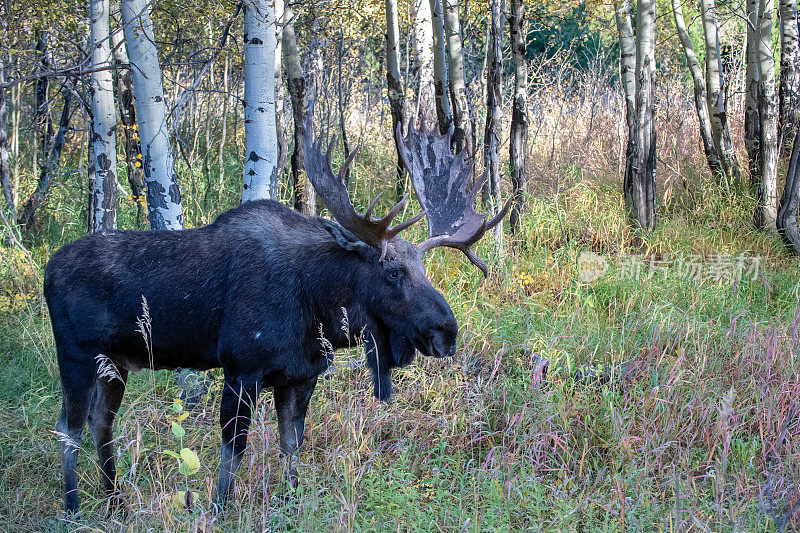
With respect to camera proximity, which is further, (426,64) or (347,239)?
(426,64)

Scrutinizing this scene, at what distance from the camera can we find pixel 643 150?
330 inches

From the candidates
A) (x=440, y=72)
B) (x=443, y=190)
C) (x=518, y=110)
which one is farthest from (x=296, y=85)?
(x=443, y=190)

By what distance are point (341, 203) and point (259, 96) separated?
1.60 meters

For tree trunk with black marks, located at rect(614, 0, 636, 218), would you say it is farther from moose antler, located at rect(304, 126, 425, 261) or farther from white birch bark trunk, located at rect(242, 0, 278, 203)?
moose antler, located at rect(304, 126, 425, 261)

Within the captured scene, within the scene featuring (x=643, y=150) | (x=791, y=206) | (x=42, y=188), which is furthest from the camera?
(x=42, y=188)

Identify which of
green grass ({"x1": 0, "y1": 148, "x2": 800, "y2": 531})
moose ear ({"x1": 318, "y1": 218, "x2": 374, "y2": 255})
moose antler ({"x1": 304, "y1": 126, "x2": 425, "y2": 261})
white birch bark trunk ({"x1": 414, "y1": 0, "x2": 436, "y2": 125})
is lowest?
green grass ({"x1": 0, "y1": 148, "x2": 800, "y2": 531})

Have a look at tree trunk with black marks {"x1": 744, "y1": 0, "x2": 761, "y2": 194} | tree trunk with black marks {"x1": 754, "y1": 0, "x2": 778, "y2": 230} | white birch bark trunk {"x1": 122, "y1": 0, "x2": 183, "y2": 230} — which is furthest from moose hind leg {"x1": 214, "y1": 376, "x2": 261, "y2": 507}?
tree trunk with black marks {"x1": 744, "y1": 0, "x2": 761, "y2": 194}

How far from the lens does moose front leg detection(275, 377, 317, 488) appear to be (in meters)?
4.24

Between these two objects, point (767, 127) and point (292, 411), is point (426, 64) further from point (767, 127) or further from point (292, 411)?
point (292, 411)

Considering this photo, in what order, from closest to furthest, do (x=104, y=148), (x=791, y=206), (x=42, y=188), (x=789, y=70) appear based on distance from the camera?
(x=104, y=148)
(x=791, y=206)
(x=789, y=70)
(x=42, y=188)

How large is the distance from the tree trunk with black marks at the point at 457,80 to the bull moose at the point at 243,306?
4265 mm

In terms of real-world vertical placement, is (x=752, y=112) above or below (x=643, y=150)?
above

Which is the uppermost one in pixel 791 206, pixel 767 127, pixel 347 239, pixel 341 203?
pixel 767 127

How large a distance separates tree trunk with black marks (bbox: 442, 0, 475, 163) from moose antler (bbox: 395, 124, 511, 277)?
3.19 metres
